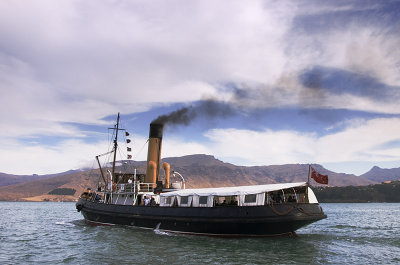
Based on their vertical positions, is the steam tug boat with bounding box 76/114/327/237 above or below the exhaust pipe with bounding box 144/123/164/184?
below

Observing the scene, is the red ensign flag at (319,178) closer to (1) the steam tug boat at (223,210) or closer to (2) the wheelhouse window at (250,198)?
(1) the steam tug boat at (223,210)

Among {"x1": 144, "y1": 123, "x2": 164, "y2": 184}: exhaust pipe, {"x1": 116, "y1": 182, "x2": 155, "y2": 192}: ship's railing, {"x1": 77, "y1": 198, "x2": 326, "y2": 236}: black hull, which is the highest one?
{"x1": 144, "y1": 123, "x2": 164, "y2": 184}: exhaust pipe

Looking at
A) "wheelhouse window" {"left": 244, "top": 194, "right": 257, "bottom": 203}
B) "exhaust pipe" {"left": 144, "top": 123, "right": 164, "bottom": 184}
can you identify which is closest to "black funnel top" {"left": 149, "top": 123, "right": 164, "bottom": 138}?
"exhaust pipe" {"left": 144, "top": 123, "right": 164, "bottom": 184}

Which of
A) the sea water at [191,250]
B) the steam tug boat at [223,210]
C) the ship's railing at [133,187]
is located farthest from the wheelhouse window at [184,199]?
the ship's railing at [133,187]

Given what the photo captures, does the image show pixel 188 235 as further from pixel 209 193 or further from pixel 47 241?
pixel 47 241

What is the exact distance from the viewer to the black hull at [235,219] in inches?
895

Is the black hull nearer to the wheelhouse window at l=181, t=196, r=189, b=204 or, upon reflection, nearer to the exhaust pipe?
the wheelhouse window at l=181, t=196, r=189, b=204

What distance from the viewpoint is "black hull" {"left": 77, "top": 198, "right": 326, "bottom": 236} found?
74.6ft

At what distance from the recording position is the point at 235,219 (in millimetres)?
23156

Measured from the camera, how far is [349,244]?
79.6ft

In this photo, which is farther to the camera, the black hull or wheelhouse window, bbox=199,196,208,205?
wheelhouse window, bbox=199,196,208,205

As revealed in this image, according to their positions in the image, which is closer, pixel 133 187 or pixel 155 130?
pixel 133 187

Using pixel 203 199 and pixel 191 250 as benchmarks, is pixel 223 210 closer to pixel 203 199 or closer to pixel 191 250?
pixel 203 199

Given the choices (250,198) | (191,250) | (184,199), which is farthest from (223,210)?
(191,250)
